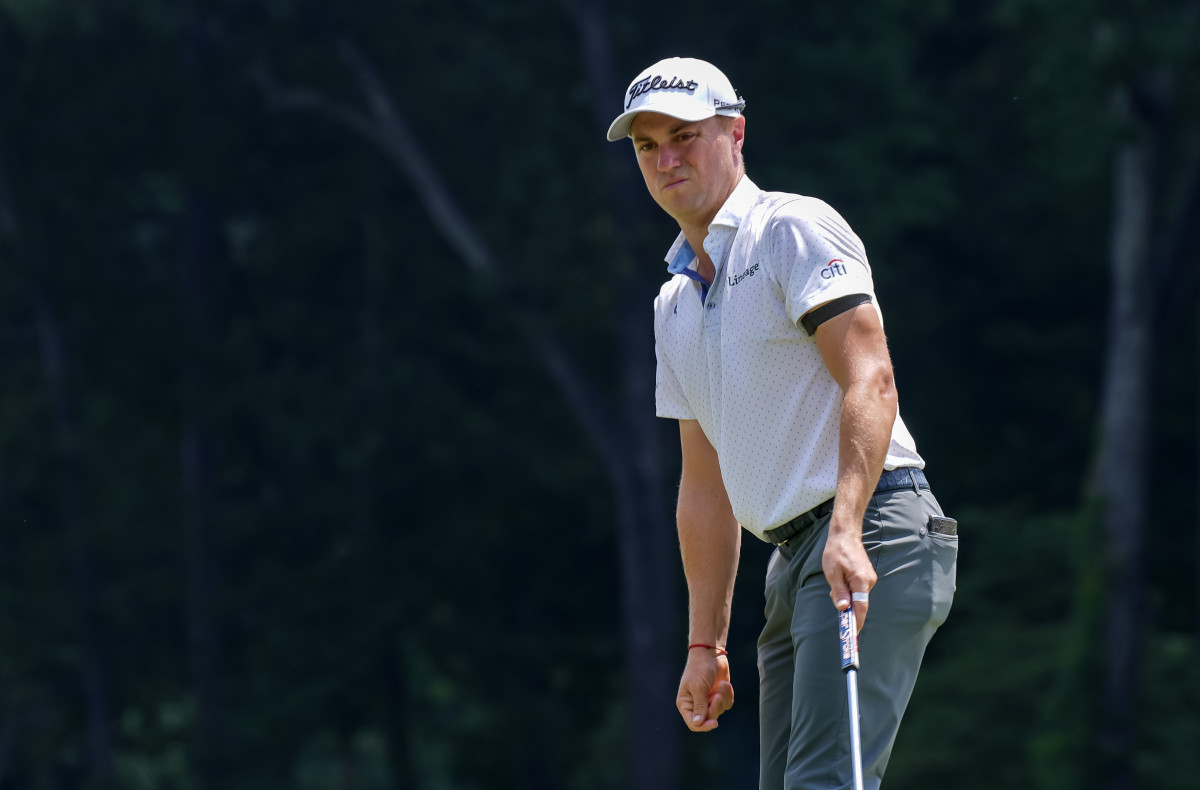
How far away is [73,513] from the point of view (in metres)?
23.2

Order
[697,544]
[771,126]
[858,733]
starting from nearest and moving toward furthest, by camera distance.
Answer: [858,733]
[697,544]
[771,126]

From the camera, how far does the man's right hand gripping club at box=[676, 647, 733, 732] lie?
14.0 feet

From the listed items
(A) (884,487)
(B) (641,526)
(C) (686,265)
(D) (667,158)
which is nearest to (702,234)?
(C) (686,265)

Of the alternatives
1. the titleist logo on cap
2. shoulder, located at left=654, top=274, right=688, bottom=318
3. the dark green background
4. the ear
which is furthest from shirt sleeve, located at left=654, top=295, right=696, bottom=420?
the dark green background

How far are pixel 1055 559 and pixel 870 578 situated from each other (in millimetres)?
16316

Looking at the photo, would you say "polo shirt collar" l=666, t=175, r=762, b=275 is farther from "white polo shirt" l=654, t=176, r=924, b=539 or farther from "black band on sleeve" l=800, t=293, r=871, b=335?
"black band on sleeve" l=800, t=293, r=871, b=335

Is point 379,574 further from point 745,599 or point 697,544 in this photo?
point 697,544

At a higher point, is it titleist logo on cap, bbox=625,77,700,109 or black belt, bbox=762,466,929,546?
titleist logo on cap, bbox=625,77,700,109

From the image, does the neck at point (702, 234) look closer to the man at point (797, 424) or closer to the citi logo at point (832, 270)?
the man at point (797, 424)

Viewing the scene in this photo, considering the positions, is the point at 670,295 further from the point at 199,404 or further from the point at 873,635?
the point at 199,404

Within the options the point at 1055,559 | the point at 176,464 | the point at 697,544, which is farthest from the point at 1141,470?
the point at 697,544

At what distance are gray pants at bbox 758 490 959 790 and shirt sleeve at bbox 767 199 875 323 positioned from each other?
426 mm

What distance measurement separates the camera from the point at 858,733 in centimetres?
350

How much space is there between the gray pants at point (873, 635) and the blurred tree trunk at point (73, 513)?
20.3m
